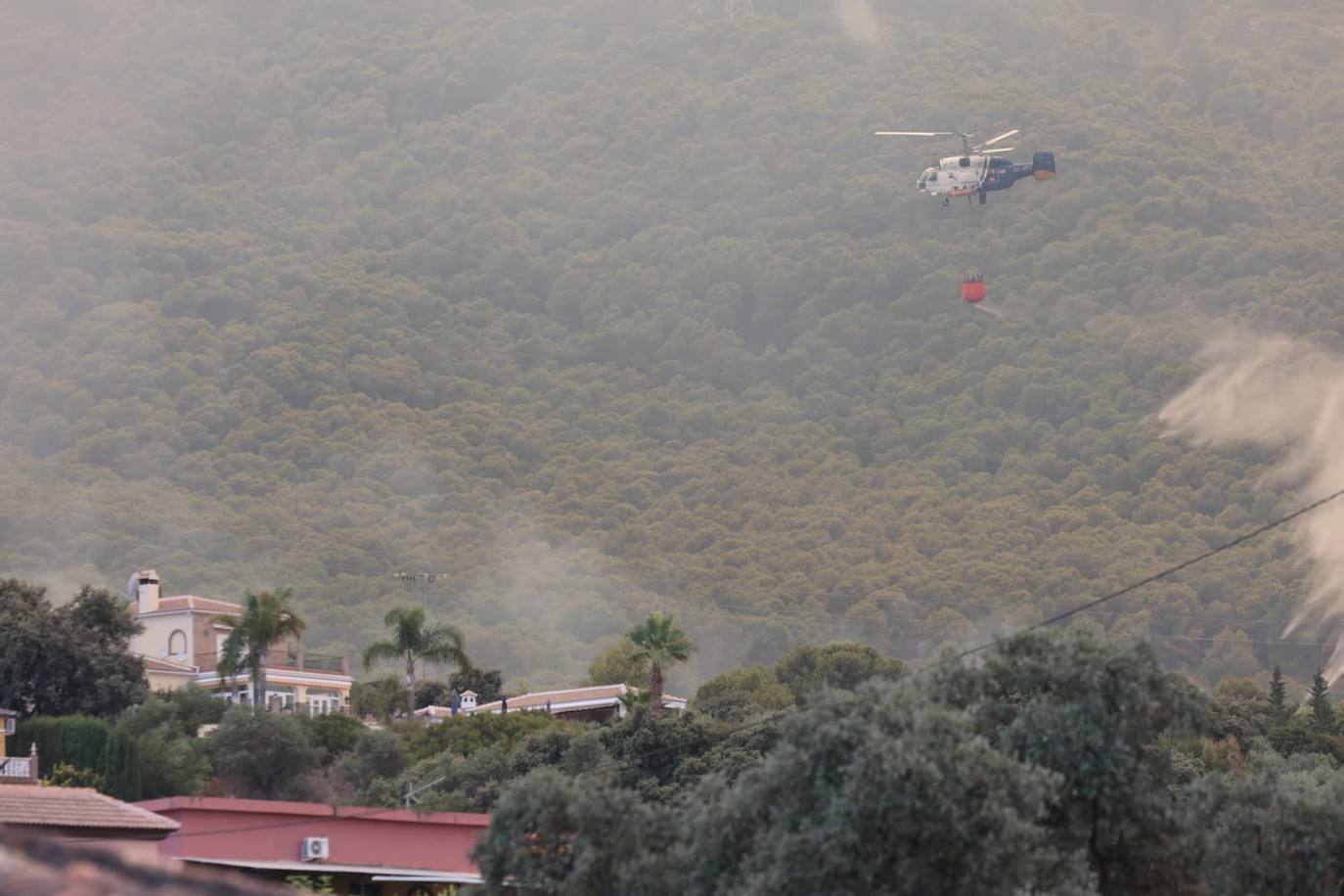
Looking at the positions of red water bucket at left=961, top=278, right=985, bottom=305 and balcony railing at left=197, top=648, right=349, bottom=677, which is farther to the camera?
red water bucket at left=961, top=278, right=985, bottom=305

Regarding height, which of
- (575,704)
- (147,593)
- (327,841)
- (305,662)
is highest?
(147,593)

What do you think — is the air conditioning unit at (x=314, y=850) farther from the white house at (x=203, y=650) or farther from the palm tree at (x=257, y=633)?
the white house at (x=203, y=650)

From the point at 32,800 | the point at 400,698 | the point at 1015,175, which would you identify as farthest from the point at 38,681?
the point at 1015,175

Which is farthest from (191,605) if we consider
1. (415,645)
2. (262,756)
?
(262,756)

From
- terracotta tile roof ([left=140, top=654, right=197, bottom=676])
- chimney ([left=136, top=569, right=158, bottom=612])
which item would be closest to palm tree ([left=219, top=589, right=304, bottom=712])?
terracotta tile roof ([left=140, top=654, right=197, bottom=676])

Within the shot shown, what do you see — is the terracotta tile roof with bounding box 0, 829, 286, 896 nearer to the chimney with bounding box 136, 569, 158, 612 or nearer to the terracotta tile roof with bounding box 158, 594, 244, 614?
the terracotta tile roof with bounding box 158, 594, 244, 614

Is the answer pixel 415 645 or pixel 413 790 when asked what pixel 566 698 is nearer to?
pixel 415 645
